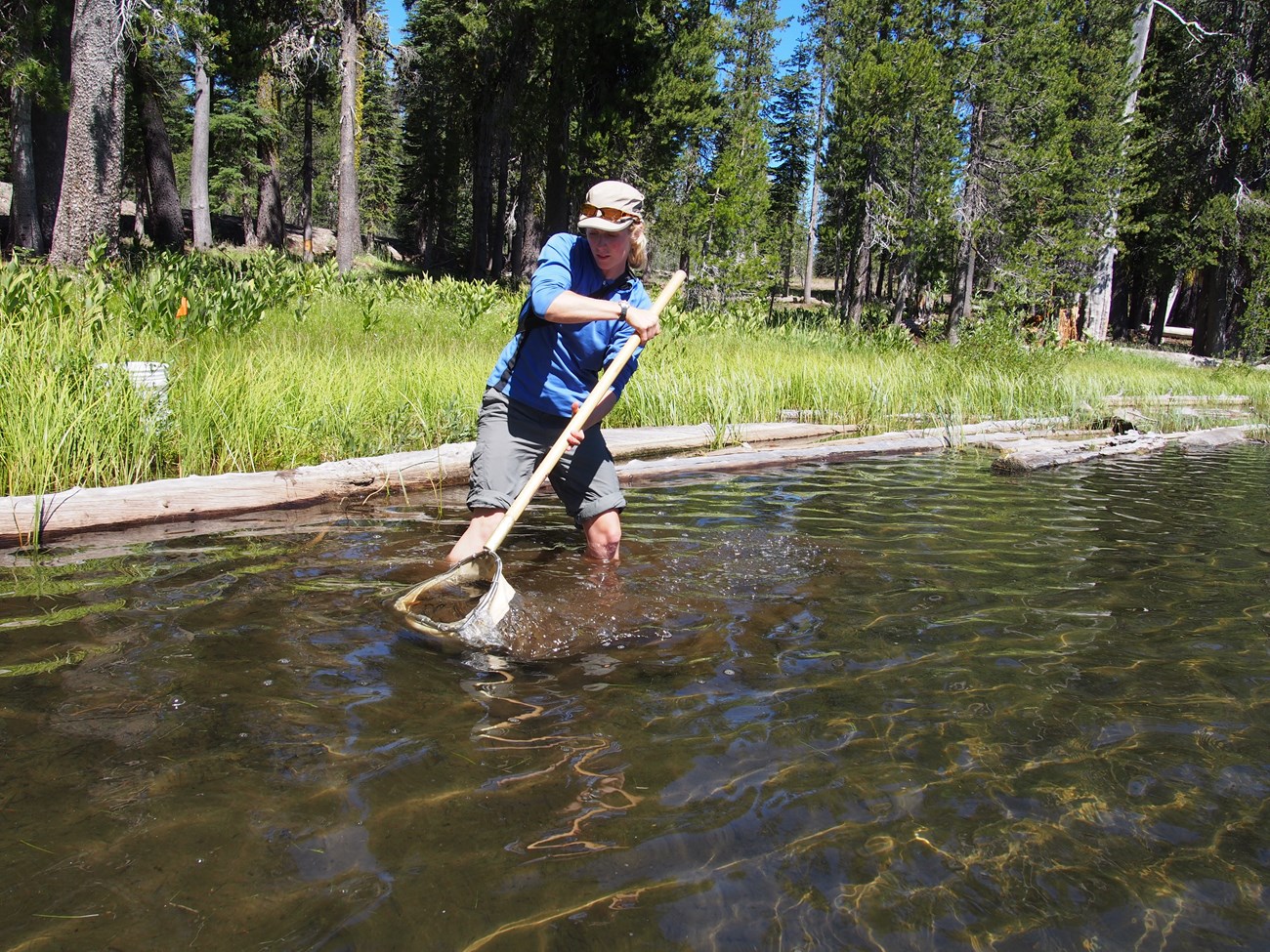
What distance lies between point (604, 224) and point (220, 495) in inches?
127

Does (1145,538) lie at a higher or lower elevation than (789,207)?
lower

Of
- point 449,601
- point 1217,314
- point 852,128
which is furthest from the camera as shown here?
point 1217,314

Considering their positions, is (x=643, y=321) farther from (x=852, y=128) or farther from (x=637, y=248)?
(x=852, y=128)

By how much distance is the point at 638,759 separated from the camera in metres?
2.84

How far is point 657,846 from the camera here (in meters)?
2.40

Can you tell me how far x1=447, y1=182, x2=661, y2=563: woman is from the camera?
400cm

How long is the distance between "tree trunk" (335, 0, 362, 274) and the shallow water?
17.8 meters

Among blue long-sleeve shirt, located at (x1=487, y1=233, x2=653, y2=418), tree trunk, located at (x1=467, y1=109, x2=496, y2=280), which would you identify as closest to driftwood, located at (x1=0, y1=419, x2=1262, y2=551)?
blue long-sleeve shirt, located at (x1=487, y1=233, x2=653, y2=418)

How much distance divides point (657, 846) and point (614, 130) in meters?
21.8

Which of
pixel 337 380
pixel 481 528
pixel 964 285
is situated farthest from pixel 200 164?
pixel 481 528

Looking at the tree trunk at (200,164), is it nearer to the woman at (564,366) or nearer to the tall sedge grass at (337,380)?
the tall sedge grass at (337,380)

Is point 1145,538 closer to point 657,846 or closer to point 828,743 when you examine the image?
point 828,743

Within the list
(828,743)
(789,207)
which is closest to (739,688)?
(828,743)

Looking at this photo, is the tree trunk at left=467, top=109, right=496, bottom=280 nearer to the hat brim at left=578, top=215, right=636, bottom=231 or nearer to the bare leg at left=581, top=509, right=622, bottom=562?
the bare leg at left=581, top=509, right=622, bottom=562
